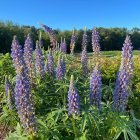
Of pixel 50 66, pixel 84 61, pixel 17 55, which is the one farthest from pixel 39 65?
pixel 84 61

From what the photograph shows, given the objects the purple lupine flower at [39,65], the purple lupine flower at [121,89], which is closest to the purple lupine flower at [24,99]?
the purple lupine flower at [121,89]

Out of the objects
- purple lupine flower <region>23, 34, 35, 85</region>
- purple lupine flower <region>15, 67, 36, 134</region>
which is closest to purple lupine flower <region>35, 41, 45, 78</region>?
purple lupine flower <region>23, 34, 35, 85</region>

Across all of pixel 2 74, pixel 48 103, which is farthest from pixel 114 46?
pixel 48 103

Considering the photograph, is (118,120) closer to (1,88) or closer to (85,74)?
(85,74)

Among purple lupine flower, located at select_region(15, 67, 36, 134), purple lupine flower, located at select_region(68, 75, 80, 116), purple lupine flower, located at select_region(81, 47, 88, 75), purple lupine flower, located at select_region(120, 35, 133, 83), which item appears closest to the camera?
purple lupine flower, located at select_region(15, 67, 36, 134)

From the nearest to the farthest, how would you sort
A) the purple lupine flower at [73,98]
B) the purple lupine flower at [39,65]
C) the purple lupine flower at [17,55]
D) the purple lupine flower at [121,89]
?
1. the purple lupine flower at [73,98]
2. the purple lupine flower at [121,89]
3. the purple lupine flower at [17,55]
4. the purple lupine flower at [39,65]

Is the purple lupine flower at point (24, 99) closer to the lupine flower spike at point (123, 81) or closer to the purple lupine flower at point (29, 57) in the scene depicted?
Result: the lupine flower spike at point (123, 81)

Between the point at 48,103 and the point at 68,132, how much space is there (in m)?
0.84

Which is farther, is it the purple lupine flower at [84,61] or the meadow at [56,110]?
the purple lupine flower at [84,61]

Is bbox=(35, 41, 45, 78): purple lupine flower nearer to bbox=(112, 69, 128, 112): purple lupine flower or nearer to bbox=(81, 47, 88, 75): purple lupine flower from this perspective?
bbox=(81, 47, 88, 75): purple lupine flower

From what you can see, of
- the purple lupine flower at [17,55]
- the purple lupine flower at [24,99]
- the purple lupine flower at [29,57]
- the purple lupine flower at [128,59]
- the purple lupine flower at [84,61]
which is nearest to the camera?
the purple lupine flower at [24,99]

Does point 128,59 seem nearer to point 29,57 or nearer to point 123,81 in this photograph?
point 123,81

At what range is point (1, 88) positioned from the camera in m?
7.34

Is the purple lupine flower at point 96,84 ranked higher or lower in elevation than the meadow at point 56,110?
higher
